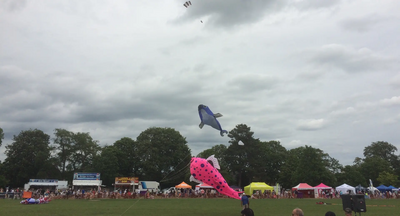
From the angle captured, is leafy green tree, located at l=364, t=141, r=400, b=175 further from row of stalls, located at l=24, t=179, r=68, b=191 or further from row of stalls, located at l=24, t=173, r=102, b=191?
row of stalls, located at l=24, t=179, r=68, b=191

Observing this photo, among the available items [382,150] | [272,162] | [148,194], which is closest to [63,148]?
[148,194]

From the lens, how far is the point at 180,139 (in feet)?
191

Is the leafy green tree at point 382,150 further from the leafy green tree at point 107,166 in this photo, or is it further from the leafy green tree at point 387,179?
the leafy green tree at point 107,166

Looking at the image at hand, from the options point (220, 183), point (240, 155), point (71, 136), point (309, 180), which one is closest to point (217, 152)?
point (240, 155)

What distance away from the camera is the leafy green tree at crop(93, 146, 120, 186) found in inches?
2021

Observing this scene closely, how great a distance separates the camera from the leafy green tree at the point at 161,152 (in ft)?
175

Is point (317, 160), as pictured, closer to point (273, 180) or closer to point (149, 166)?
point (273, 180)

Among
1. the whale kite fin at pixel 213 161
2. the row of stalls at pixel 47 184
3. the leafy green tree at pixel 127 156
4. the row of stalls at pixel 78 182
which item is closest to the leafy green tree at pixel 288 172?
the leafy green tree at pixel 127 156

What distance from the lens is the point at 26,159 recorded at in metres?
53.6

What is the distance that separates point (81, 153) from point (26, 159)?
9.73 meters

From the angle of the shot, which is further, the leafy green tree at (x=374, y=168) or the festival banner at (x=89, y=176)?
the leafy green tree at (x=374, y=168)

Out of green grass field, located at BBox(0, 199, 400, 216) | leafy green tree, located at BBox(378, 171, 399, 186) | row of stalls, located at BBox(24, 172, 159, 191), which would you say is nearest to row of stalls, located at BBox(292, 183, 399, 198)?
leafy green tree, located at BBox(378, 171, 399, 186)

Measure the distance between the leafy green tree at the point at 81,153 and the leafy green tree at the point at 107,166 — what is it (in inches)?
223

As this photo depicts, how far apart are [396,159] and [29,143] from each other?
278 feet
